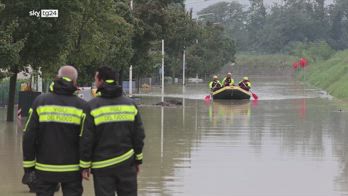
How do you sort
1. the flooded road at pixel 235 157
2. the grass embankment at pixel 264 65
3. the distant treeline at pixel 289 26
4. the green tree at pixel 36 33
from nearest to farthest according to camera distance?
1. the flooded road at pixel 235 157
2. the green tree at pixel 36 33
3. the grass embankment at pixel 264 65
4. the distant treeline at pixel 289 26

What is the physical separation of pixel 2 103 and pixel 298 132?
15.7 metres

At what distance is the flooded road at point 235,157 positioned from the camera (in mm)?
12188

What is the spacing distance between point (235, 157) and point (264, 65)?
124 m

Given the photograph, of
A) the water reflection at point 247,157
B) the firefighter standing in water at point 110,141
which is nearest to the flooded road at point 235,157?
the water reflection at point 247,157

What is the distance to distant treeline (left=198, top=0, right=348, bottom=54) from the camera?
154875 mm

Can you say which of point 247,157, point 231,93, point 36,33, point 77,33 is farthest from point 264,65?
point 247,157

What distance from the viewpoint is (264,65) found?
139 meters

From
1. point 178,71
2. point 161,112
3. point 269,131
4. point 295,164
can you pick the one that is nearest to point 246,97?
point 161,112

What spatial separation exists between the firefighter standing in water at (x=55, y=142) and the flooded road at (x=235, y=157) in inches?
140

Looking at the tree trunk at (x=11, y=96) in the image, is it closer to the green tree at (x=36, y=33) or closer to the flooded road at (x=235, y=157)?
the flooded road at (x=235, y=157)

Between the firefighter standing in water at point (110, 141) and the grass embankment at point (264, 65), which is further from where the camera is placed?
the grass embankment at point (264, 65)

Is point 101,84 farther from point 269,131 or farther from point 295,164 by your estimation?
point 269,131

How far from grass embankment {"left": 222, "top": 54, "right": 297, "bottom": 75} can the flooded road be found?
10792cm

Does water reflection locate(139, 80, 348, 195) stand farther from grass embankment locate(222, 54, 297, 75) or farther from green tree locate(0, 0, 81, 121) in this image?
grass embankment locate(222, 54, 297, 75)
